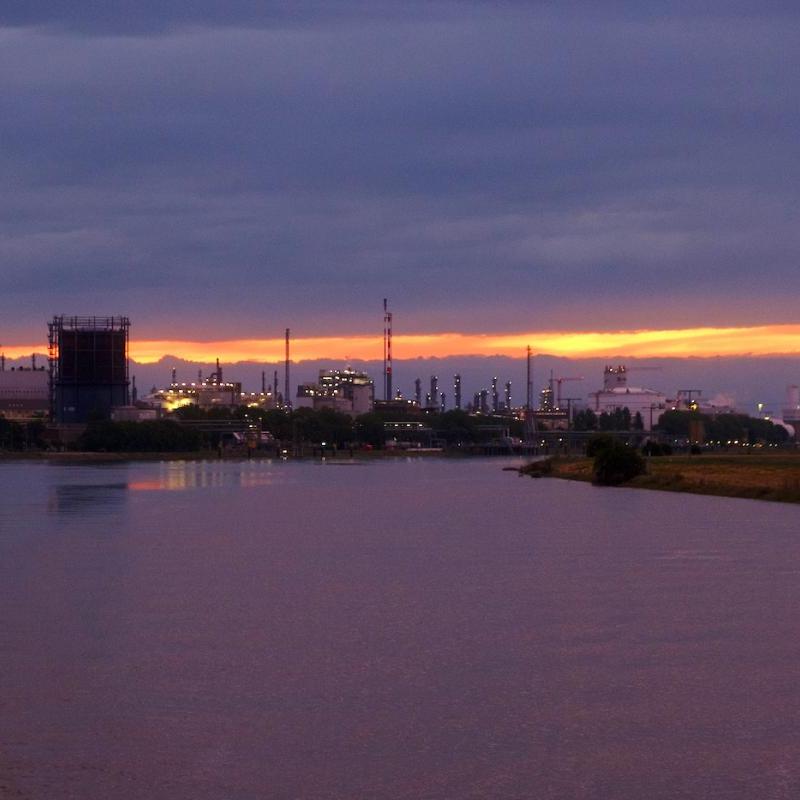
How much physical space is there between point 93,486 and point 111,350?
8421 cm

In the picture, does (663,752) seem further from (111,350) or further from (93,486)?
(111,350)

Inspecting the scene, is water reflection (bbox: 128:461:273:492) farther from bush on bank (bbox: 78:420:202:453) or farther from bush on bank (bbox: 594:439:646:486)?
bush on bank (bbox: 78:420:202:453)

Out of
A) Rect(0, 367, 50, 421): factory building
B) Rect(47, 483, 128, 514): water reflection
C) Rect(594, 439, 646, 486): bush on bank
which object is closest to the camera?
Rect(47, 483, 128, 514): water reflection

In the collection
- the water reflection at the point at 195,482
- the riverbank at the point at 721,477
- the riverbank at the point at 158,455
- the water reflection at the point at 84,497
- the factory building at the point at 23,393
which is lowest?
the riverbank at the point at 158,455

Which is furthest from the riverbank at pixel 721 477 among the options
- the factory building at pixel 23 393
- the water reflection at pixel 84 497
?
the factory building at pixel 23 393

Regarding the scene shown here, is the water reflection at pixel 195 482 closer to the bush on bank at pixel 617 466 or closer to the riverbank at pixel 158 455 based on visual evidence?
the bush on bank at pixel 617 466

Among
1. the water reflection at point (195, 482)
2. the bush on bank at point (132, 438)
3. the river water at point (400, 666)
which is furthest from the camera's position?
the bush on bank at point (132, 438)

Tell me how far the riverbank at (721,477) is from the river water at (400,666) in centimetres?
2051

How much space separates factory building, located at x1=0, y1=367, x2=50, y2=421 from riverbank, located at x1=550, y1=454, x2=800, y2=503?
105 meters

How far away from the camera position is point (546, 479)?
89.2 m

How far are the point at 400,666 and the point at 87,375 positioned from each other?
474ft

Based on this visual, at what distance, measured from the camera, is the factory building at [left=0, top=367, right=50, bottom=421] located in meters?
187

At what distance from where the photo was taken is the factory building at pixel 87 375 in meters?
158

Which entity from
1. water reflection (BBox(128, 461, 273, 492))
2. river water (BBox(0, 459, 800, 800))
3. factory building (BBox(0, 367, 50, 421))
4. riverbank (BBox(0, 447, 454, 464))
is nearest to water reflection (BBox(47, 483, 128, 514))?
water reflection (BBox(128, 461, 273, 492))
